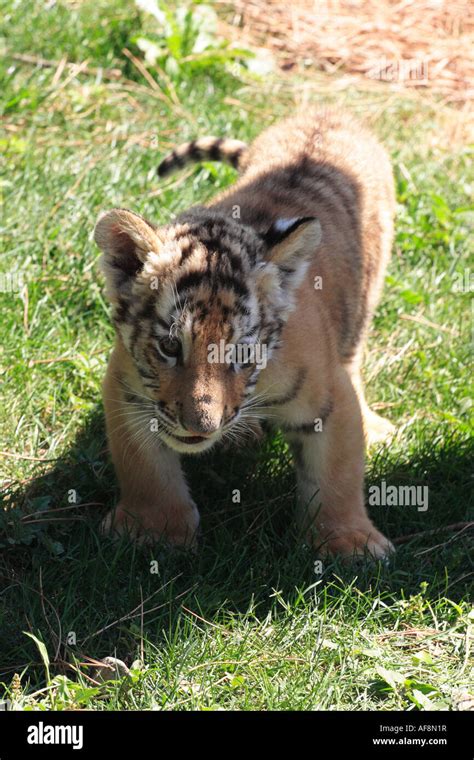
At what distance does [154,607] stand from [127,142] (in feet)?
14.1

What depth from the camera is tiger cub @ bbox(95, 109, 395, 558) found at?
13.7 ft

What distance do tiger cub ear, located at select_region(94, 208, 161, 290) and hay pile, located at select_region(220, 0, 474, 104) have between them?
560 cm

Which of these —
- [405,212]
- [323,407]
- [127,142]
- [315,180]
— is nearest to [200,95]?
[127,142]

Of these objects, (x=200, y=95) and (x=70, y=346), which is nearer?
(x=70, y=346)

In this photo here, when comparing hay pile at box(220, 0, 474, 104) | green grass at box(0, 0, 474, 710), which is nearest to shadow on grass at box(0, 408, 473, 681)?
green grass at box(0, 0, 474, 710)

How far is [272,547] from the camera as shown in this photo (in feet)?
15.6

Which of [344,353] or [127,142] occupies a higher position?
[127,142]

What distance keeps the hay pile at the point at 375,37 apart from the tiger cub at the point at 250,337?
3921 mm

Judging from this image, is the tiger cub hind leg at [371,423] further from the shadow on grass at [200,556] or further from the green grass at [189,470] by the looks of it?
the shadow on grass at [200,556]

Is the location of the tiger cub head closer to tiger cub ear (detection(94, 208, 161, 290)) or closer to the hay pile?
tiger cub ear (detection(94, 208, 161, 290))

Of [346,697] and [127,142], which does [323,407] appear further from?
[127,142]

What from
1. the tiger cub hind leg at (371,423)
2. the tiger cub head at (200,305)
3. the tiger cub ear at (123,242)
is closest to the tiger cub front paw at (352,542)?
the tiger cub head at (200,305)

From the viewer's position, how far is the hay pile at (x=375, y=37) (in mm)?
9539

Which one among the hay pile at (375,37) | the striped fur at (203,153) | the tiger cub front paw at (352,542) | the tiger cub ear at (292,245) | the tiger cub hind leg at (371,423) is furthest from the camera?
the hay pile at (375,37)
